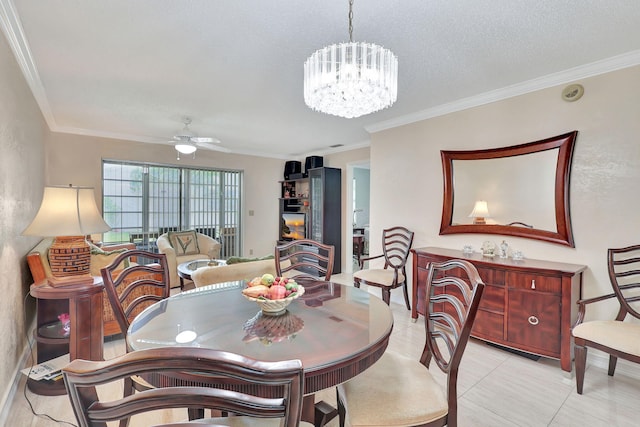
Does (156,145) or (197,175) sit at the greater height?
(156,145)

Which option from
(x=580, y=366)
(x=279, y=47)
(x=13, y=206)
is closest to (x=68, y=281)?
(x=13, y=206)

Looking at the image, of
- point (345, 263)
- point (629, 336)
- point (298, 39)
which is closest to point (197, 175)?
point (345, 263)

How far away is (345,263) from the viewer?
5.96 m

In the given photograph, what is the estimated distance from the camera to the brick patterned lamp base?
2184 mm

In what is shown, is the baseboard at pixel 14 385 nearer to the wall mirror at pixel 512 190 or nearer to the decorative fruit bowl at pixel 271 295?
the decorative fruit bowl at pixel 271 295

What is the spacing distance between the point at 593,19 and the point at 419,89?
53.1 inches

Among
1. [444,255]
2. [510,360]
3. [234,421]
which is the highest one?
[444,255]

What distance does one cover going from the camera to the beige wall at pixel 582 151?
2424 mm

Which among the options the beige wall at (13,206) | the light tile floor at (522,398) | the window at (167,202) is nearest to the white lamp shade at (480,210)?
the light tile floor at (522,398)

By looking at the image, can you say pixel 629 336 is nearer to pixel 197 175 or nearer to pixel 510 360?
pixel 510 360

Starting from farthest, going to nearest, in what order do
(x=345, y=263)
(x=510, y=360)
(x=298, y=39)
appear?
1. (x=345, y=263)
2. (x=510, y=360)
3. (x=298, y=39)

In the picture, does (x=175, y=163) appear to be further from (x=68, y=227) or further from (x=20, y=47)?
(x=68, y=227)

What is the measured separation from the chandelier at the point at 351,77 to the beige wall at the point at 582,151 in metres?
1.92

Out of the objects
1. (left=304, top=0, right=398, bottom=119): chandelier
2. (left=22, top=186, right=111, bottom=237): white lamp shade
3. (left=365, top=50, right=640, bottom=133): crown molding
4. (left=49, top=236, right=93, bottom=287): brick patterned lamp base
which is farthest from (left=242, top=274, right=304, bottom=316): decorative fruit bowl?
(left=365, top=50, right=640, bottom=133): crown molding
